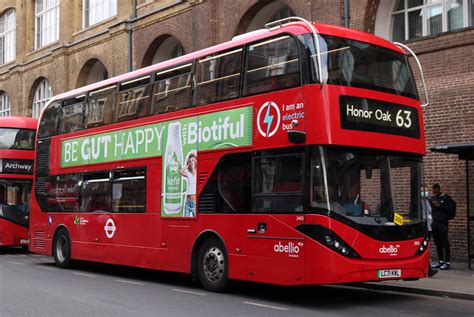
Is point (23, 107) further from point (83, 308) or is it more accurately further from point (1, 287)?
point (83, 308)

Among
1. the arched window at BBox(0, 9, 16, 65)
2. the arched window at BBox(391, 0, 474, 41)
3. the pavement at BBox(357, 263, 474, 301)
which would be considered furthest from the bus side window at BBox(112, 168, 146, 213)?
the arched window at BBox(0, 9, 16, 65)

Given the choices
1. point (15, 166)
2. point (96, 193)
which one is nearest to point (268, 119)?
point (96, 193)

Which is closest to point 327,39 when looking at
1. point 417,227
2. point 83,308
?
point 417,227

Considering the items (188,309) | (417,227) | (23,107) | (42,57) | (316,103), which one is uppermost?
(42,57)

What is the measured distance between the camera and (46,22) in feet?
121

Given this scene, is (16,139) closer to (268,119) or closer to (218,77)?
(218,77)

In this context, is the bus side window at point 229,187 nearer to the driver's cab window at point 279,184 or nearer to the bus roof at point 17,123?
the driver's cab window at point 279,184

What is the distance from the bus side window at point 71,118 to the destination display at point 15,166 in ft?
17.4

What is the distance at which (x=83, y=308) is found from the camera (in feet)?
31.2

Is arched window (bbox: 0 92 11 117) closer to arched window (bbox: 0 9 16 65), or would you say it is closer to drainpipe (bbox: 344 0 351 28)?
arched window (bbox: 0 9 16 65)

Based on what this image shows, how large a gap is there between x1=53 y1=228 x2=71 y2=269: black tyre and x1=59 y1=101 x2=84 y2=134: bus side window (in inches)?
100

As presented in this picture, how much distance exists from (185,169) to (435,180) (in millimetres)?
7052

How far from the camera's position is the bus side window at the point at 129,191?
1349 centimetres

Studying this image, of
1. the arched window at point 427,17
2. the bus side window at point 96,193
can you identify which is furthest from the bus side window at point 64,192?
the arched window at point 427,17
